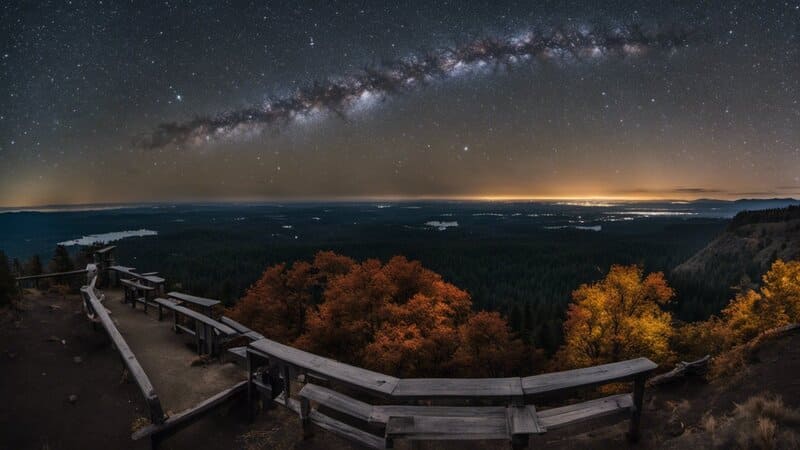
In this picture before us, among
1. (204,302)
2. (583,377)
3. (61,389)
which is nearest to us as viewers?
(583,377)

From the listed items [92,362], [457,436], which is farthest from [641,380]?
[92,362]

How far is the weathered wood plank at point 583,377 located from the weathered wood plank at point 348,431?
1899mm

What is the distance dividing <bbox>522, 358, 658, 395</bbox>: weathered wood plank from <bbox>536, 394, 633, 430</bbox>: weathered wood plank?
43cm

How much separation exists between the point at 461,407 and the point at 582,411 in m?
1.80

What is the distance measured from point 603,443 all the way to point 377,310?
687 inches

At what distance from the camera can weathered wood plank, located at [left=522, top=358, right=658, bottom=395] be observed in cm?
392

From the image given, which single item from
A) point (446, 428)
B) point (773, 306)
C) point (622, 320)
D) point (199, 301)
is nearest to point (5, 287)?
point (199, 301)

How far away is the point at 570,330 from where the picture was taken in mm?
27422

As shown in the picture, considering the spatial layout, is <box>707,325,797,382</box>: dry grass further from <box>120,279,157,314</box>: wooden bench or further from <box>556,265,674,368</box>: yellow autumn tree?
<box>120,279,157,314</box>: wooden bench

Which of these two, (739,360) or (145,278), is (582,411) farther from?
(145,278)

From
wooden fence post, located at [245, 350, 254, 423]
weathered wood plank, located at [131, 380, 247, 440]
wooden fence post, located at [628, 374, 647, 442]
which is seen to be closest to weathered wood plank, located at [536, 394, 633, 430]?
wooden fence post, located at [628, 374, 647, 442]

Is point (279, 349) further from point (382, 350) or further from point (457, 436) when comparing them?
point (382, 350)

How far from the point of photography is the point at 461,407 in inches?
153

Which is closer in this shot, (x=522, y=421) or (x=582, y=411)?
(x=522, y=421)
